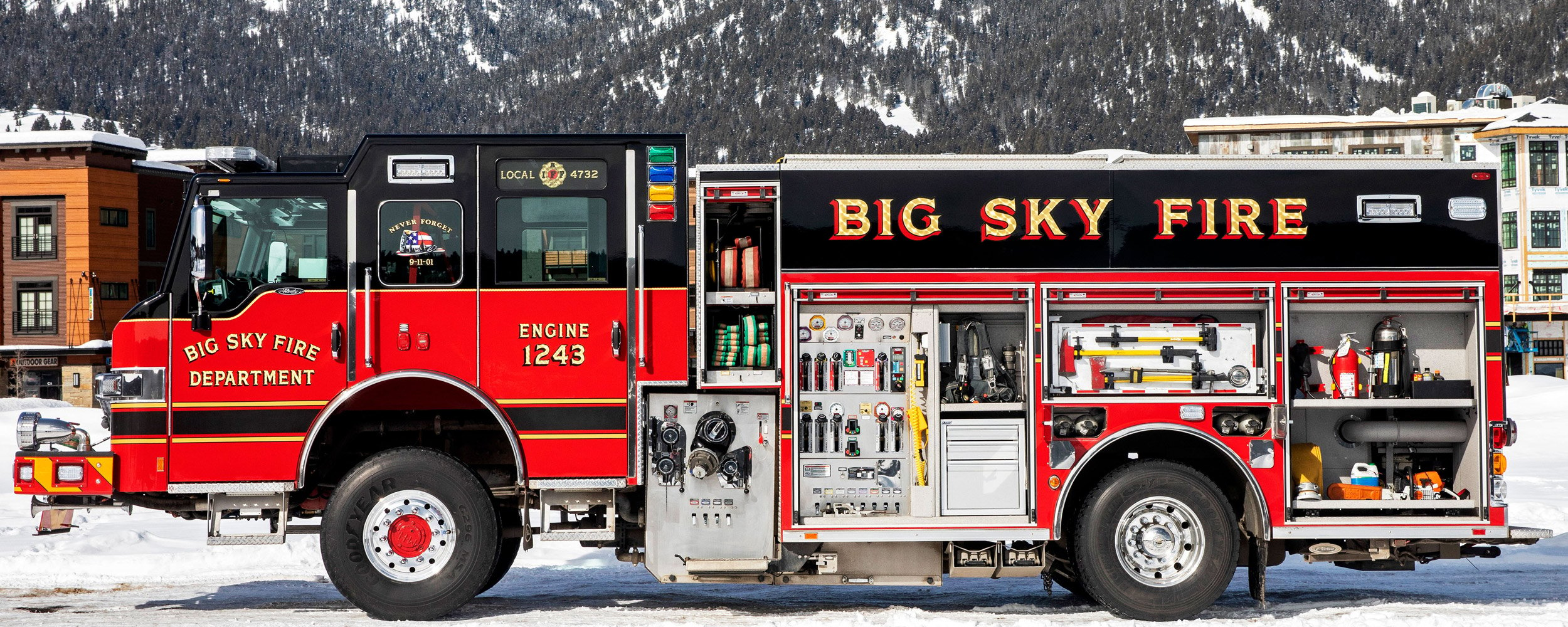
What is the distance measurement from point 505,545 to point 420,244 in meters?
2.40

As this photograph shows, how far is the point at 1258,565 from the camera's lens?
8547 millimetres

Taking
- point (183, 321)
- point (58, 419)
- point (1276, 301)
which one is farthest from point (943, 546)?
point (58, 419)

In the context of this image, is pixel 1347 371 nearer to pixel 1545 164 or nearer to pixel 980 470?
pixel 980 470

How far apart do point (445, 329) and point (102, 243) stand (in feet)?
135

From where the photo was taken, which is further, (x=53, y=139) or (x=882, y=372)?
(x=53, y=139)

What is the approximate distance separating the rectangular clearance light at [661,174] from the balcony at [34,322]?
4326cm

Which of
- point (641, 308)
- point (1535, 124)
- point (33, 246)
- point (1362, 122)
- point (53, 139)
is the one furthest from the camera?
point (1362, 122)

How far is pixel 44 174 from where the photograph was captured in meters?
41.8

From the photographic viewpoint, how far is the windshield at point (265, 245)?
820 cm

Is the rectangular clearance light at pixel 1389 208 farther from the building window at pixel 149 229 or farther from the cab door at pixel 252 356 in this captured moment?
the building window at pixel 149 229

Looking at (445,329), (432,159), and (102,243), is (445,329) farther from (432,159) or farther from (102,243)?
(102,243)

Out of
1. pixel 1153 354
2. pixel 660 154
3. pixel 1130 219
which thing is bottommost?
pixel 1153 354

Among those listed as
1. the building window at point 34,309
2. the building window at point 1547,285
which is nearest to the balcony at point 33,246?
the building window at point 34,309

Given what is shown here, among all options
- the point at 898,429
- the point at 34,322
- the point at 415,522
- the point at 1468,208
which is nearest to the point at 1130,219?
the point at 898,429
